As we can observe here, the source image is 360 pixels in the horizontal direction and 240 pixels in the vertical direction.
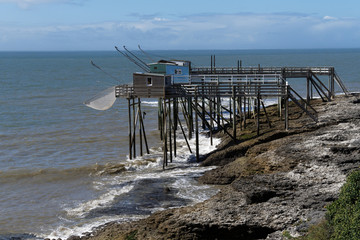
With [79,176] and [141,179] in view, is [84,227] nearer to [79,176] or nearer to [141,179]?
[141,179]

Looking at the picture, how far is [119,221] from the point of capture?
834 inches

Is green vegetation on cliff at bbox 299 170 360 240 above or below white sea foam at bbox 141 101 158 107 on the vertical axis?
above

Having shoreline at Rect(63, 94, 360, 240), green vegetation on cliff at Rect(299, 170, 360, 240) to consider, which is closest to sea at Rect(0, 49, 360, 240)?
shoreline at Rect(63, 94, 360, 240)

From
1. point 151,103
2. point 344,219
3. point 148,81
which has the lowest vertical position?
point 151,103

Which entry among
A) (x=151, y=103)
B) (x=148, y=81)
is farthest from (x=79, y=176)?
(x=151, y=103)

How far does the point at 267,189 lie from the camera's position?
19.4 meters

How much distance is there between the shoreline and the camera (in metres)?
17.4

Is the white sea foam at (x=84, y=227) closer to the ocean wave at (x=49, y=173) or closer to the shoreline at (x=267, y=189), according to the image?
the shoreline at (x=267, y=189)

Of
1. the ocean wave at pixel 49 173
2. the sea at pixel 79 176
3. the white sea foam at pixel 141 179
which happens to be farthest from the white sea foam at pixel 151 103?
the ocean wave at pixel 49 173

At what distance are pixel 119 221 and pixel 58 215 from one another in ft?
11.7

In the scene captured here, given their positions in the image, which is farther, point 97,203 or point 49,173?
point 49,173

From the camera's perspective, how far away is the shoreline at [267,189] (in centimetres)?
1738

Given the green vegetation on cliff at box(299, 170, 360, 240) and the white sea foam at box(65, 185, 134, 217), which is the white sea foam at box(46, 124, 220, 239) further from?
the green vegetation on cliff at box(299, 170, 360, 240)

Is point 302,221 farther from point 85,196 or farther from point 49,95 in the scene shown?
point 49,95
